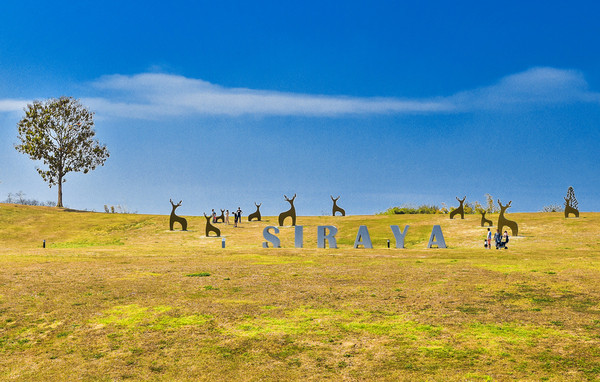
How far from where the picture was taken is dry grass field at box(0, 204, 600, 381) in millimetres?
12438

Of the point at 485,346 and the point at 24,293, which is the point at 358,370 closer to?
the point at 485,346

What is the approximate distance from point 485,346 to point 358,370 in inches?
137

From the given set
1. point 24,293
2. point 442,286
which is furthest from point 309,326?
point 24,293

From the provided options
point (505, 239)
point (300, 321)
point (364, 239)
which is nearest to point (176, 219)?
point (364, 239)

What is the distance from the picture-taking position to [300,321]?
1560cm

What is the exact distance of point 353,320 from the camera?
15633mm

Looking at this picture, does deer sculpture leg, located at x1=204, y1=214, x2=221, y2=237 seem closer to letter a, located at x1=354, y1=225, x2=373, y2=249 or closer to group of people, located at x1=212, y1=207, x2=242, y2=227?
group of people, located at x1=212, y1=207, x2=242, y2=227

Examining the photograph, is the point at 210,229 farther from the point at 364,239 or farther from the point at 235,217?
the point at 364,239

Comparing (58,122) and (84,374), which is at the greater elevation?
(58,122)

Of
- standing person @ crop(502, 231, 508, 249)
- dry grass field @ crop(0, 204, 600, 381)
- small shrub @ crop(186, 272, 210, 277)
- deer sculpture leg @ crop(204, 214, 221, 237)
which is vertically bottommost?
dry grass field @ crop(0, 204, 600, 381)

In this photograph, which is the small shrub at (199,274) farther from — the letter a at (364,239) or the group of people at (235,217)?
the group of people at (235,217)

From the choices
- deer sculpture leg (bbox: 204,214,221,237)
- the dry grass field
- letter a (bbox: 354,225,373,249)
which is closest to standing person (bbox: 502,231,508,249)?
letter a (bbox: 354,225,373,249)

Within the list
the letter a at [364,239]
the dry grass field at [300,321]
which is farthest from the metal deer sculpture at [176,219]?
the dry grass field at [300,321]

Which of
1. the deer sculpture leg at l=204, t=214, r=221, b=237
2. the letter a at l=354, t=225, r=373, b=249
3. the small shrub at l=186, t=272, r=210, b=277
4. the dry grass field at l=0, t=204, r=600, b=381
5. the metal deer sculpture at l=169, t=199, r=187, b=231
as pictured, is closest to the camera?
the dry grass field at l=0, t=204, r=600, b=381
